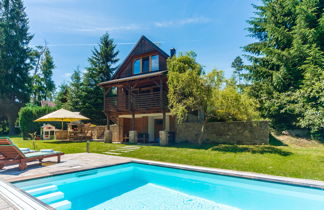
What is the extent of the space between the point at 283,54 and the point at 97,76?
23.3 metres

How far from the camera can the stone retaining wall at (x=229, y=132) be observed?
11.7 m

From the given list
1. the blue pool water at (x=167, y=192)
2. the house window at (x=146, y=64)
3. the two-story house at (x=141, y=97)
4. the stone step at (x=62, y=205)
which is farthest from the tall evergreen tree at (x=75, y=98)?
the stone step at (x=62, y=205)

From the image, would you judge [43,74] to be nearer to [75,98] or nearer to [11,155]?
[75,98]

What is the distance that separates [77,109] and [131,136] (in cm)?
1471

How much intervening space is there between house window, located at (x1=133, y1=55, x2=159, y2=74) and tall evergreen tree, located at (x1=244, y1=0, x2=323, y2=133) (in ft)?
27.6

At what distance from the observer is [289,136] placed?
45.1 ft

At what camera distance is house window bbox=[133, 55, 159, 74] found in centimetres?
1773

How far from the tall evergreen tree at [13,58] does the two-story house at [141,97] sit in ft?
76.5

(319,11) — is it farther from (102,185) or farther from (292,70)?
(102,185)

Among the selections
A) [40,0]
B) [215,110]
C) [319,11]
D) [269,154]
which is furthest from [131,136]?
[319,11]

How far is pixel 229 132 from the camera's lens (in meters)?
12.6

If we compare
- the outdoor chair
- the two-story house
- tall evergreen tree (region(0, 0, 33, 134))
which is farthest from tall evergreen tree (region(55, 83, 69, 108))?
the outdoor chair

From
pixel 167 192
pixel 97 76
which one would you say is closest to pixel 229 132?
pixel 167 192

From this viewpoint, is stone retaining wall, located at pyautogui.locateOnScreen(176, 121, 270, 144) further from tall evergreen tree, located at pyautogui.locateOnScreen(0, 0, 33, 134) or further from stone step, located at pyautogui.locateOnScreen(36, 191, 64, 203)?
tall evergreen tree, located at pyautogui.locateOnScreen(0, 0, 33, 134)
